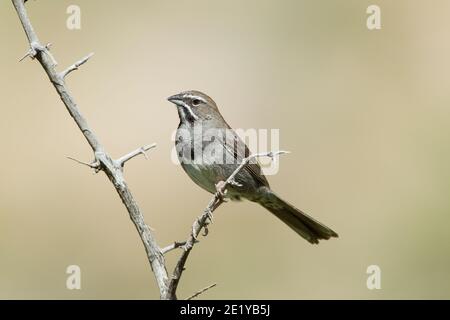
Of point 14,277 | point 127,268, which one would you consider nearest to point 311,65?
point 127,268

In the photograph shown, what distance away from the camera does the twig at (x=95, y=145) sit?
415 cm

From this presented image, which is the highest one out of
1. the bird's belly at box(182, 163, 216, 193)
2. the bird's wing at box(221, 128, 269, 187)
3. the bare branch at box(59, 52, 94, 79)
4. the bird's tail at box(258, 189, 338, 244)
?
the bare branch at box(59, 52, 94, 79)

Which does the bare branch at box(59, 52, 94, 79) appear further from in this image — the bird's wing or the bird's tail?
the bird's tail

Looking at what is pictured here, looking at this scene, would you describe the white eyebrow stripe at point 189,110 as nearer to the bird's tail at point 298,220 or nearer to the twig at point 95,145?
the bird's tail at point 298,220

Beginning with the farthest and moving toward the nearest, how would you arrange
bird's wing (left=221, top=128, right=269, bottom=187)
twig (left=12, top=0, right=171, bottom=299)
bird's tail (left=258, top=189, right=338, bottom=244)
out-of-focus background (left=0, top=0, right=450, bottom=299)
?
out-of-focus background (left=0, top=0, right=450, bottom=299) → bird's tail (left=258, top=189, right=338, bottom=244) → bird's wing (left=221, top=128, right=269, bottom=187) → twig (left=12, top=0, right=171, bottom=299)

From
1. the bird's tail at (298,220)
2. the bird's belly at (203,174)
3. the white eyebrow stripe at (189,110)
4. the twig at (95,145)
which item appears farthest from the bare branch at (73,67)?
the bird's tail at (298,220)

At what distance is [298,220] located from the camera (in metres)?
6.74

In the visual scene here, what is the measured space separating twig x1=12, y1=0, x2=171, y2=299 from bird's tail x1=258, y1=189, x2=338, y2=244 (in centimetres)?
258

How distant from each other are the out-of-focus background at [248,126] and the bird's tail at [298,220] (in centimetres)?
173

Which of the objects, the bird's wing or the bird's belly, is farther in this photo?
the bird's wing

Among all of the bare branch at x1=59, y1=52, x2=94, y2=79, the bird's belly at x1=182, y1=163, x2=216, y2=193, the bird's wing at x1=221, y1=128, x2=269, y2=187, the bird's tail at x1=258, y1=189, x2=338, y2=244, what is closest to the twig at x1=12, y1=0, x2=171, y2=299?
the bare branch at x1=59, y1=52, x2=94, y2=79

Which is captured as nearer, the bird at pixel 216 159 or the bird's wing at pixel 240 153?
the bird at pixel 216 159

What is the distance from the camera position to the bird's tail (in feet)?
21.7

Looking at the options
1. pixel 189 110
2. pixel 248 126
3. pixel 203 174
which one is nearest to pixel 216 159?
pixel 203 174
